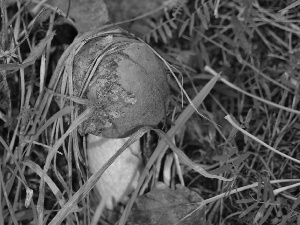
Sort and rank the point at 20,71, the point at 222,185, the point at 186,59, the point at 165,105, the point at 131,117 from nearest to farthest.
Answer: the point at 131,117
the point at 165,105
the point at 20,71
the point at 222,185
the point at 186,59

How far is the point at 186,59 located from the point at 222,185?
70 cm

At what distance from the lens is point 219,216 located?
197 centimetres

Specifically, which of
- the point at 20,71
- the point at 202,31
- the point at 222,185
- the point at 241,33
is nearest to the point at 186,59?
the point at 202,31

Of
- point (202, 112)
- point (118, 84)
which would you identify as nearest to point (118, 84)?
point (118, 84)

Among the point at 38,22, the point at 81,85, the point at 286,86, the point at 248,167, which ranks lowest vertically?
the point at 248,167

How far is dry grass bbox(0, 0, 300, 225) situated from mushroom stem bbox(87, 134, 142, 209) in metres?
0.07

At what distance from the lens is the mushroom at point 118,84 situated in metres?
1.59

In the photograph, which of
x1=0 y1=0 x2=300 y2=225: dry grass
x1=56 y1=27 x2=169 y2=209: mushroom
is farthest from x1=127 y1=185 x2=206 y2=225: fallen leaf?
x1=56 y1=27 x2=169 y2=209: mushroom

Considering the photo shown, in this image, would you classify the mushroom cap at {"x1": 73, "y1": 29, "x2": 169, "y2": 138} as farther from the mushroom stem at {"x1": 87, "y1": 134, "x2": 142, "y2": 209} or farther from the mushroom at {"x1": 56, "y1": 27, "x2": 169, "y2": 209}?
the mushroom stem at {"x1": 87, "y1": 134, "x2": 142, "y2": 209}

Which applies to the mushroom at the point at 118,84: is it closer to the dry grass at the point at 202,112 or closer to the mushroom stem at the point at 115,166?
the dry grass at the point at 202,112

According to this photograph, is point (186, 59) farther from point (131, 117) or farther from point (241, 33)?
point (131, 117)

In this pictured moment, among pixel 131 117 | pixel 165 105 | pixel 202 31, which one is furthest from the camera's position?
pixel 202 31

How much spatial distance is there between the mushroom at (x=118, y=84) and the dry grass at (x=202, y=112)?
0.10 meters

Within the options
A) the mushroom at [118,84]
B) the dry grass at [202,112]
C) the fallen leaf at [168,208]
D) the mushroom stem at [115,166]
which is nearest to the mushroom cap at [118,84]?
the mushroom at [118,84]
